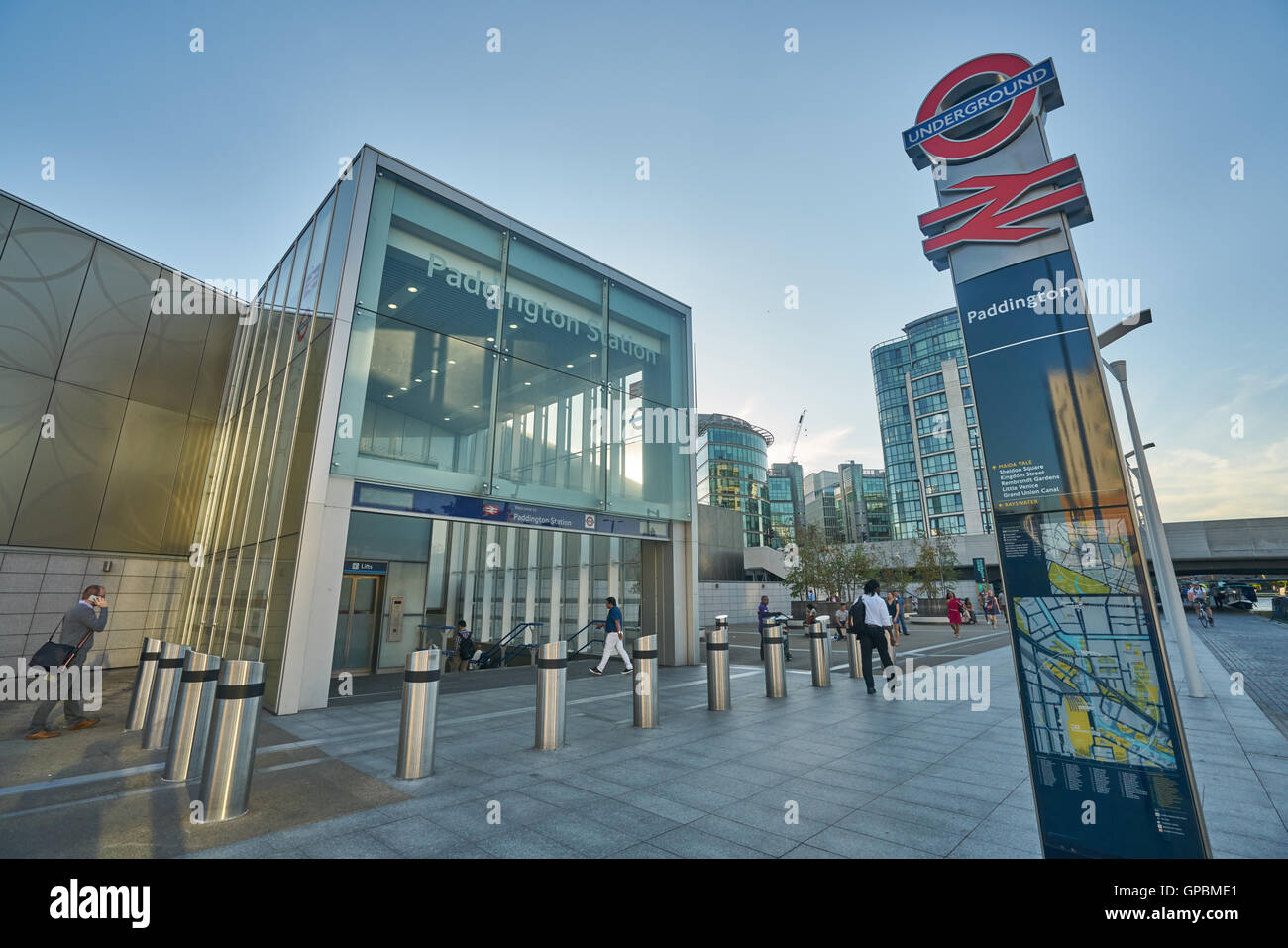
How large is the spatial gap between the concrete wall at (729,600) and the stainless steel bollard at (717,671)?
21777 millimetres

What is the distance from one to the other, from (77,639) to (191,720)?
12.0 ft

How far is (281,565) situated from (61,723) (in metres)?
3.36

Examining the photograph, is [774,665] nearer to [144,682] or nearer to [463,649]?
[463,649]

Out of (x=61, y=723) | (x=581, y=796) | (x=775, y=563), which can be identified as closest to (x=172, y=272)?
(x=61, y=723)

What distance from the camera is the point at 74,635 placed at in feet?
24.8

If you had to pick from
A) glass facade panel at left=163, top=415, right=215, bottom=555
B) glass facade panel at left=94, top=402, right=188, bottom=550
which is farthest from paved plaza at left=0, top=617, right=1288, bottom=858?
glass facade panel at left=163, top=415, right=215, bottom=555

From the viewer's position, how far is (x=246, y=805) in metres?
4.53

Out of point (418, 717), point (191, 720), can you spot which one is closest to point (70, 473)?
point (191, 720)

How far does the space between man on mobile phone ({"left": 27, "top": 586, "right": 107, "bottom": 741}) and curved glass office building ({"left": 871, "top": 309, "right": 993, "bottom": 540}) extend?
8299 centimetres

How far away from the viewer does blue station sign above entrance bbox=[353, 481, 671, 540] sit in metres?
10.3

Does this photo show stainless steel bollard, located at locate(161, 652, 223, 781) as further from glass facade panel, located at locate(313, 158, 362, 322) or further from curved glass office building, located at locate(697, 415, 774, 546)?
curved glass office building, located at locate(697, 415, 774, 546)

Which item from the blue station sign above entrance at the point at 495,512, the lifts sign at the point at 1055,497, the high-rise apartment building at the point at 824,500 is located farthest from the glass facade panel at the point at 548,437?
the high-rise apartment building at the point at 824,500

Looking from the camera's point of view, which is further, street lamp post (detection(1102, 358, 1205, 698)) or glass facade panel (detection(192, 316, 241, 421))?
glass facade panel (detection(192, 316, 241, 421))
